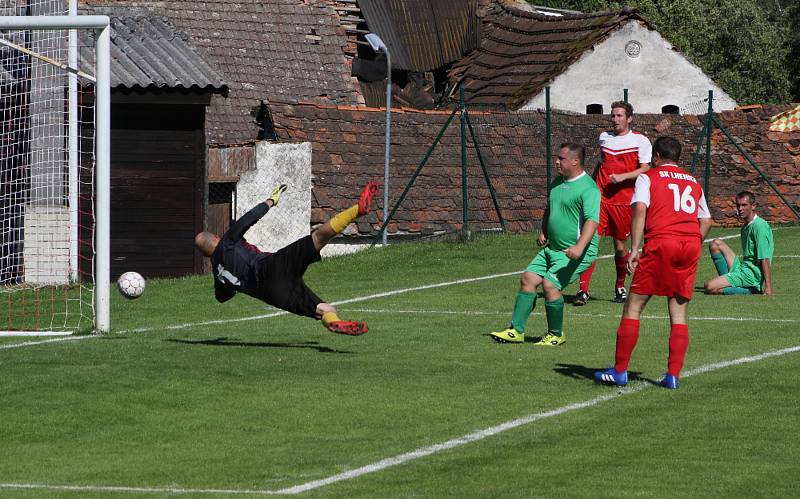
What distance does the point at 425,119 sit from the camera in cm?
2803

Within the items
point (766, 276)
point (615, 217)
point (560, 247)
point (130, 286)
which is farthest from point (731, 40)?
point (560, 247)

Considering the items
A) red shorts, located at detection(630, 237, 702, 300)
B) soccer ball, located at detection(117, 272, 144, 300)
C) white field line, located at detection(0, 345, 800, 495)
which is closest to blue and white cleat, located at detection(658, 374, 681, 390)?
white field line, located at detection(0, 345, 800, 495)

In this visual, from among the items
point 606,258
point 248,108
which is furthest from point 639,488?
point 248,108

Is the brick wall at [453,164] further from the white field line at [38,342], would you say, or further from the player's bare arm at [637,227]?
the player's bare arm at [637,227]

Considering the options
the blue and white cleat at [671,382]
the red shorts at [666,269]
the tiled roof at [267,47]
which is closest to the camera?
the red shorts at [666,269]

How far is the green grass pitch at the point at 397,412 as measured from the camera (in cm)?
814

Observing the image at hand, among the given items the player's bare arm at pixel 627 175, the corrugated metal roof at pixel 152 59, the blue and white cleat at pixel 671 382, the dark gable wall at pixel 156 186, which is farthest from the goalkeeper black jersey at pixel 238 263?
the dark gable wall at pixel 156 186

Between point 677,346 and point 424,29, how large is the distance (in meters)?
31.9

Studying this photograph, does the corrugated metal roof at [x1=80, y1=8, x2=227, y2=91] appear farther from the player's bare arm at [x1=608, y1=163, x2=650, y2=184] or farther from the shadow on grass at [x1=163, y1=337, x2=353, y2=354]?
the shadow on grass at [x1=163, y1=337, x2=353, y2=354]

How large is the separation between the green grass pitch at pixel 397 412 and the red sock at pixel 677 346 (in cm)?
29

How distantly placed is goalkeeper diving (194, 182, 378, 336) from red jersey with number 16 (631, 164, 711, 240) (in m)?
2.65

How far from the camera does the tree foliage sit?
55.3 m

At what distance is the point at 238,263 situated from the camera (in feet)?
43.9

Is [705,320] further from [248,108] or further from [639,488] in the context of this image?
[248,108]
